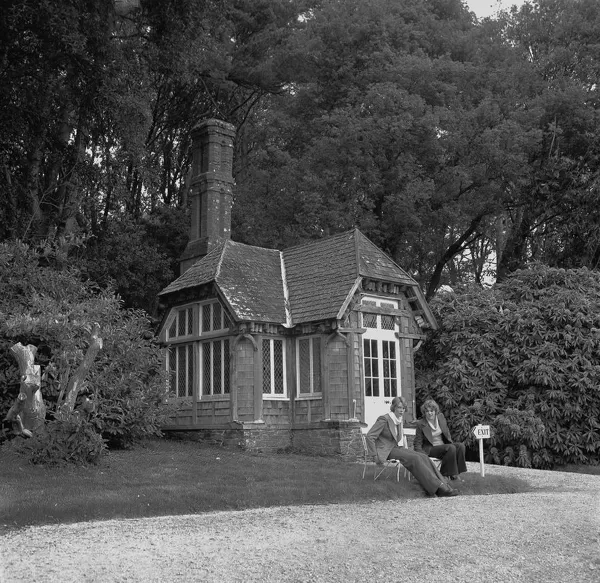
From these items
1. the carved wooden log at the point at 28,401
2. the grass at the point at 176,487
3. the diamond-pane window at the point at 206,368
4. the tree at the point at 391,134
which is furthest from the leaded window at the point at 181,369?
the tree at the point at 391,134

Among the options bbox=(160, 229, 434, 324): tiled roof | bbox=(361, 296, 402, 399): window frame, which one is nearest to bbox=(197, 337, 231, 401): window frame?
bbox=(160, 229, 434, 324): tiled roof

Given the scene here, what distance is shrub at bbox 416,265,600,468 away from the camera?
64.8ft

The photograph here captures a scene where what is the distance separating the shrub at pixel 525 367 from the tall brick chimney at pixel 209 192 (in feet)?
23.1

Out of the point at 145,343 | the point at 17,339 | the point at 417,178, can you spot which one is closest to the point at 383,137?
the point at 417,178

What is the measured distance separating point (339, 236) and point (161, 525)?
506 inches

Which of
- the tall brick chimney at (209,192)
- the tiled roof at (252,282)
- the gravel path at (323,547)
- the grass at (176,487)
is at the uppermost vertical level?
the tall brick chimney at (209,192)

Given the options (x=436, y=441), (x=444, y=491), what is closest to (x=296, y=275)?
(x=436, y=441)

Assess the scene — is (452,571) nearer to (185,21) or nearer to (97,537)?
(97,537)

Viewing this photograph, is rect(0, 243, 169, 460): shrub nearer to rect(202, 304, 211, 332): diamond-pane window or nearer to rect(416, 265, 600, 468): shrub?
rect(202, 304, 211, 332): diamond-pane window

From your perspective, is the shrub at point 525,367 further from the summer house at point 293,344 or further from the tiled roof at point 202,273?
the tiled roof at point 202,273

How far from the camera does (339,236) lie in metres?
21.2

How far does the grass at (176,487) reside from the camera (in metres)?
10.2

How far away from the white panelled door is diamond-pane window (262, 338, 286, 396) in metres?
2.11

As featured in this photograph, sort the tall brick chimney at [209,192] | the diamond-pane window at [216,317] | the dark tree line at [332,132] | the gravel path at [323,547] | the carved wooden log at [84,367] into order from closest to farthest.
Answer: the gravel path at [323,547] → the carved wooden log at [84,367] → the diamond-pane window at [216,317] → the dark tree line at [332,132] → the tall brick chimney at [209,192]
